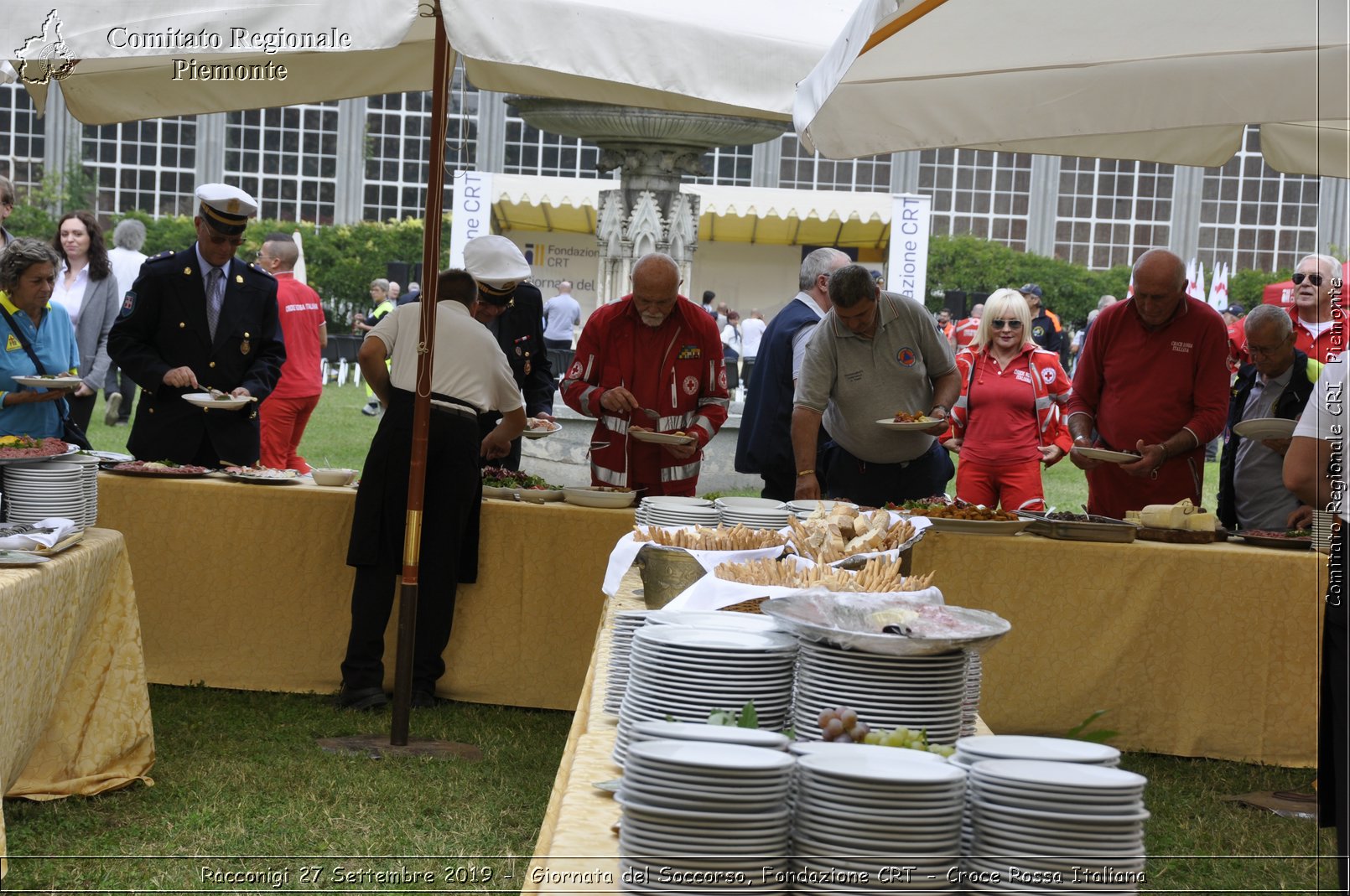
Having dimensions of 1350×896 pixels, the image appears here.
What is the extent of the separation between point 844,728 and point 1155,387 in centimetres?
395

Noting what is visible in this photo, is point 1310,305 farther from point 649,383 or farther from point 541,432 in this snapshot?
point 541,432

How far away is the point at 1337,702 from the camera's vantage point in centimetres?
309

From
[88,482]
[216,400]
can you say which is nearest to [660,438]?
[216,400]

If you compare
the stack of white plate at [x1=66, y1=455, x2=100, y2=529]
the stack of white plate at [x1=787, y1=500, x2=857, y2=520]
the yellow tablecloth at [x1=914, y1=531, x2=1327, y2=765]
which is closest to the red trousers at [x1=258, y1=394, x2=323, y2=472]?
the stack of white plate at [x1=66, y1=455, x2=100, y2=529]

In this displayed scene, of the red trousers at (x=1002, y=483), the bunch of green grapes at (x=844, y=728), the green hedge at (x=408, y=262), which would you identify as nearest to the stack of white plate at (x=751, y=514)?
the bunch of green grapes at (x=844, y=728)

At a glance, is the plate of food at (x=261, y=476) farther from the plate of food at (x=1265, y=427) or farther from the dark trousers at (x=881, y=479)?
the plate of food at (x=1265, y=427)

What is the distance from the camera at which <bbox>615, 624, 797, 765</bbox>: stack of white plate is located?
2016 millimetres

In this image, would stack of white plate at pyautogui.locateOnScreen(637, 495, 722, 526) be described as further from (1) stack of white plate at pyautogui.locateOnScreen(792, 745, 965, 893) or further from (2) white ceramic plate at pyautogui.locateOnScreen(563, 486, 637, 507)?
(1) stack of white plate at pyautogui.locateOnScreen(792, 745, 965, 893)

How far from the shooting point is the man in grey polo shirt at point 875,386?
5.24m

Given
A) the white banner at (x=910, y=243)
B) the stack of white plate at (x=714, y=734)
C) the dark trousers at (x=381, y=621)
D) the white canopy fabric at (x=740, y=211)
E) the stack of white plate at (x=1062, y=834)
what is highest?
the white canopy fabric at (x=740, y=211)

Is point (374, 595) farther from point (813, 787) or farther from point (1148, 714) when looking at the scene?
point (813, 787)

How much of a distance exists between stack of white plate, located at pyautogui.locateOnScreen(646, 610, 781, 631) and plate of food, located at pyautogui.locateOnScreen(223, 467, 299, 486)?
3.11m

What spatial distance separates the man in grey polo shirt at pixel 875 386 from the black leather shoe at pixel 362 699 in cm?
170

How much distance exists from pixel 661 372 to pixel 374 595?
136cm
